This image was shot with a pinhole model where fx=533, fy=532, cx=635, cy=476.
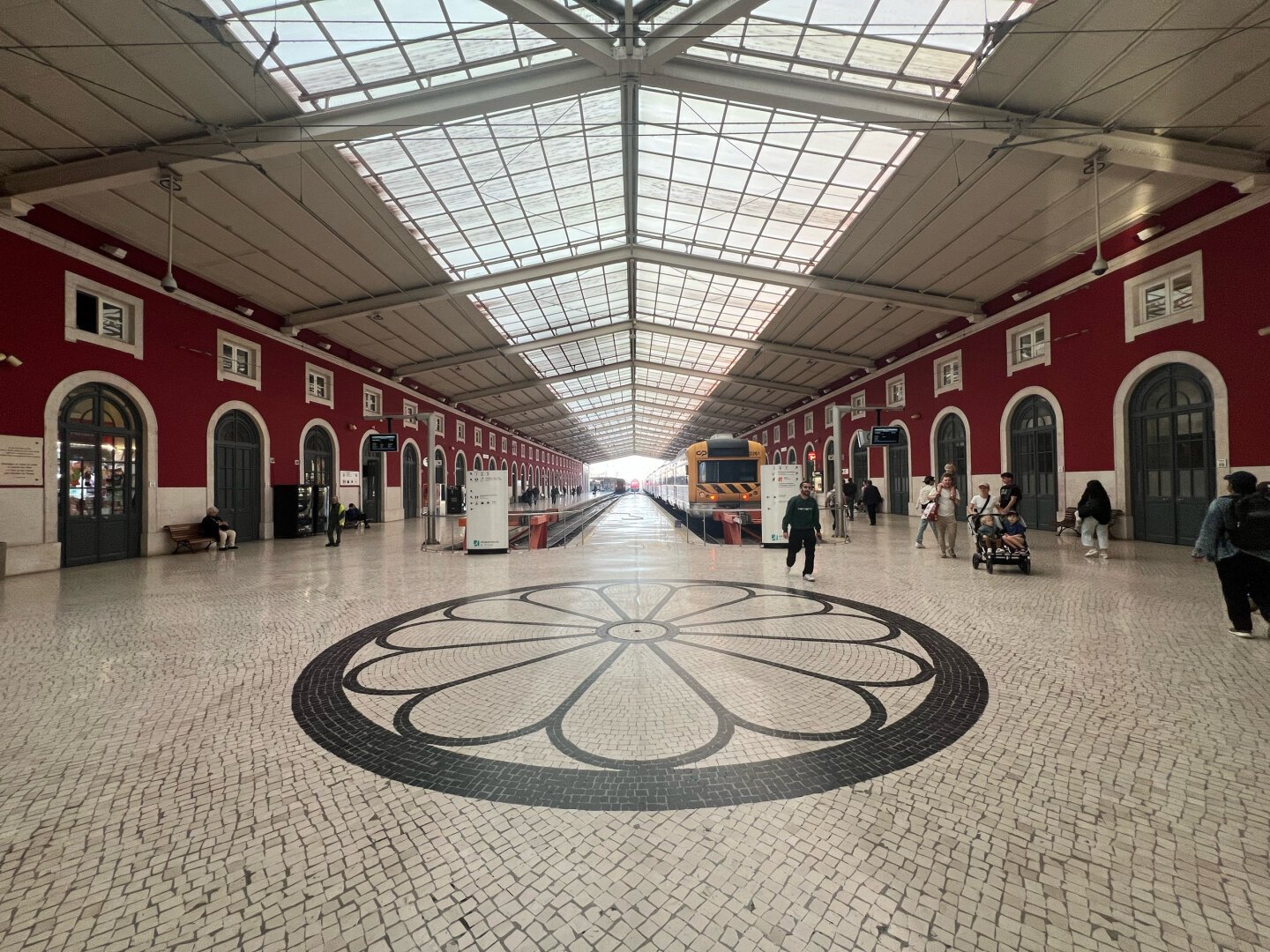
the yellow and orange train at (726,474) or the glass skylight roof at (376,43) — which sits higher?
the glass skylight roof at (376,43)

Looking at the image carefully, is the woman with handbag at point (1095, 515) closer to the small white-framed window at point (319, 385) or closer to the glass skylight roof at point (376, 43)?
the glass skylight roof at point (376, 43)

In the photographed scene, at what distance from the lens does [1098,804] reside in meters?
2.40

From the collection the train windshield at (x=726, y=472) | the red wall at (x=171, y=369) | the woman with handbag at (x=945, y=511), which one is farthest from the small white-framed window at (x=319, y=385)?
the woman with handbag at (x=945, y=511)

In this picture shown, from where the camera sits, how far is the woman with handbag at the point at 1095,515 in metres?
9.12

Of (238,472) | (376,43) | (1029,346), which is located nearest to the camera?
(376,43)

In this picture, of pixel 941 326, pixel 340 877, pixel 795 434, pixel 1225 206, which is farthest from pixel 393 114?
pixel 795 434

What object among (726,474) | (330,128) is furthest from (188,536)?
(726,474)

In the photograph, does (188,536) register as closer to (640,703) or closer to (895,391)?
(640,703)

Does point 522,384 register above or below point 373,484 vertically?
above

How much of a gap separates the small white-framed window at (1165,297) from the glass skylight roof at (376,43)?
12307 mm

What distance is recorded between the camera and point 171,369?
12.4m

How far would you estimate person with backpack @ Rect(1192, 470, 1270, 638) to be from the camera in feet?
14.8

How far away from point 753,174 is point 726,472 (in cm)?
988

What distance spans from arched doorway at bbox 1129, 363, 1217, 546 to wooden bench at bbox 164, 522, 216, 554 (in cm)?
2118
